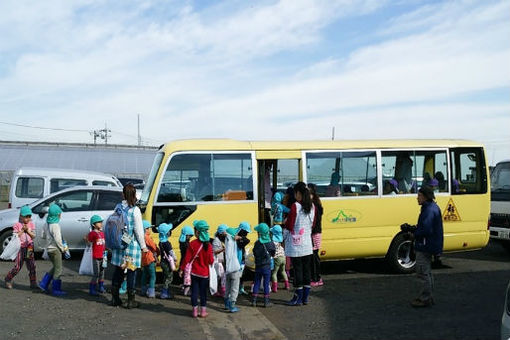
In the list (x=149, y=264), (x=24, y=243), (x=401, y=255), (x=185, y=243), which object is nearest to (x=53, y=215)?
(x=24, y=243)

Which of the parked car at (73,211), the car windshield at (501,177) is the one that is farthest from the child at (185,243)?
the car windshield at (501,177)

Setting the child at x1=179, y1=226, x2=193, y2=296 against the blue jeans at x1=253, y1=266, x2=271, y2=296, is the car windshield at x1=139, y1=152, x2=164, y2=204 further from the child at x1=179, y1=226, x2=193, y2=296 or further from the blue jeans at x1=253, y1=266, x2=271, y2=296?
the blue jeans at x1=253, y1=266, x2=271, y2=296

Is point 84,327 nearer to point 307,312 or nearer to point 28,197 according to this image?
point 307,312

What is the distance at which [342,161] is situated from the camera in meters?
9.64

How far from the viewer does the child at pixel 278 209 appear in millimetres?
9031

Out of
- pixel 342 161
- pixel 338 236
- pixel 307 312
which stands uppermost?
pixel 342 161

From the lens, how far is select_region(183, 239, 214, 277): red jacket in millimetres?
6758

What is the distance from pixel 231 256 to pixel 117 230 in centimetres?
166

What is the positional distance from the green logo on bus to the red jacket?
323cm

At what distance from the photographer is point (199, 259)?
6.78 m

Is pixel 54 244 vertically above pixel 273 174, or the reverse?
pixel 273 174

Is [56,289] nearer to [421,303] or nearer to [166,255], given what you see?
[166,255]

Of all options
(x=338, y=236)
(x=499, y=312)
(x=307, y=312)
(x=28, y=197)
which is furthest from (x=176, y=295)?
(x=28, y=197)

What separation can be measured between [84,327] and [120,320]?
1.66 ft
